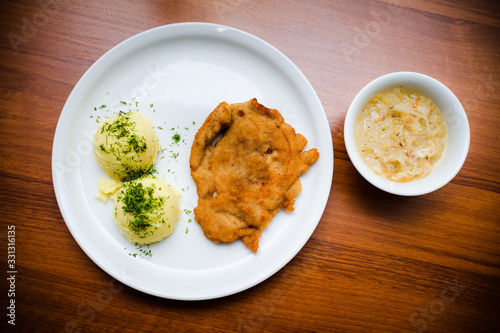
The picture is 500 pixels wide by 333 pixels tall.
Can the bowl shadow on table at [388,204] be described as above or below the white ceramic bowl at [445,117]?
below

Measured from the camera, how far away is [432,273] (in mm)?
2637

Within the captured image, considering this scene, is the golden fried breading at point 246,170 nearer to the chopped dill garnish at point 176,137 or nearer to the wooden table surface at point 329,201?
the chopped dill garnish at point 176,137

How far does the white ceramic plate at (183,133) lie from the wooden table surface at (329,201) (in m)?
0.21

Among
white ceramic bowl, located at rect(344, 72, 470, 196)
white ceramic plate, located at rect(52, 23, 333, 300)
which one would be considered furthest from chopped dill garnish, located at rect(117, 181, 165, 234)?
white ceramic bowl, located at rect(344, 72, 470, 196)

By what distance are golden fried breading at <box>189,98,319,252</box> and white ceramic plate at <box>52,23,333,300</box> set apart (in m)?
0.11

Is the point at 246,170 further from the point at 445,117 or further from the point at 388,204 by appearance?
the point at 445,117

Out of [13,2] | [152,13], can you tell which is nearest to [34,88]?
[13,2]

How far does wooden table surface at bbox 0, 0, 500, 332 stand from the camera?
2504mm

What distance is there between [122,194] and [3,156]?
1.11 m

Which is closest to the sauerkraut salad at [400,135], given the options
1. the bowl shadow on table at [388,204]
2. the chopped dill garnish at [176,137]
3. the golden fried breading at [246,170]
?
the bowl shadow on table at [388,204]

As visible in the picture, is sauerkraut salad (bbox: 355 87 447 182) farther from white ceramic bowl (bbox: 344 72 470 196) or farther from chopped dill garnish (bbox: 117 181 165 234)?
chopped dill garnish (bbox: 117 181 165 234)

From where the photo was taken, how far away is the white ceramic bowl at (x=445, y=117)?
2.21 m

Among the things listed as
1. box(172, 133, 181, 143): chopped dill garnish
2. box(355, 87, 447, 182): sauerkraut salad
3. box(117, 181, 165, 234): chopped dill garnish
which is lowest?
box(117, 181, 165, 234): chopped dill garnish

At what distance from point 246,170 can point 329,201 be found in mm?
759
